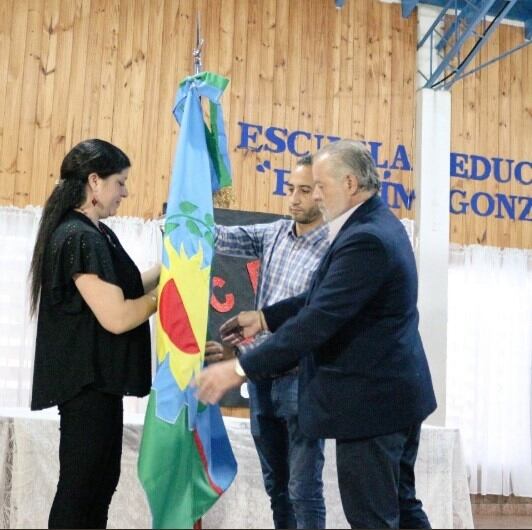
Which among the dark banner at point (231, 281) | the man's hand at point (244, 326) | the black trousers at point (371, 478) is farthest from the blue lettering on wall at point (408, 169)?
the black trousers at point (371, 478)

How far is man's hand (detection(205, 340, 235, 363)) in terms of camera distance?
292 centimetres

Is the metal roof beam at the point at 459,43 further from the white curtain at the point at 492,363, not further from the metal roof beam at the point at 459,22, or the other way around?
the white curtain at the point at 492,363

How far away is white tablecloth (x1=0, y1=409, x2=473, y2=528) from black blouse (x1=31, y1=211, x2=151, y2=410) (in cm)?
98

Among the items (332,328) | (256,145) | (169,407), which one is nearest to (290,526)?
(169,407)

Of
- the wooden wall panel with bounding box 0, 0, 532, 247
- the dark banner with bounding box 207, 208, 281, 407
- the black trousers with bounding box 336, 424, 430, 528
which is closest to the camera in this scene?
the black trousers with bounding box 336, 424, 430, 528

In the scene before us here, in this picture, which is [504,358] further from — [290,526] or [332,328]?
[332,328]

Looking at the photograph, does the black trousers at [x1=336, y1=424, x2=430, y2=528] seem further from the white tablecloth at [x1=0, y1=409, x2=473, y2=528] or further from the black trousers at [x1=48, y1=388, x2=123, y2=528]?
the white tablecloth at [x1=0, y1=409, x2=473, y2=528]

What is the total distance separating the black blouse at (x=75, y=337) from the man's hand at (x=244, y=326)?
40 cm

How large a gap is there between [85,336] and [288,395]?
78 cm

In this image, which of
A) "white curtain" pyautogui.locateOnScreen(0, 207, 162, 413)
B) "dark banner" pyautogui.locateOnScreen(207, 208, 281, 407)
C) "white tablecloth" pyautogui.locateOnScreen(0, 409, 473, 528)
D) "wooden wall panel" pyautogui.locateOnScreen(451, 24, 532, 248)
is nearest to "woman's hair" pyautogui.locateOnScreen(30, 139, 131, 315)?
"white tablecloth" pyautogui.locateOnScreen(0, 409, 473, 528)

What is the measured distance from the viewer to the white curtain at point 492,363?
6.85 meters

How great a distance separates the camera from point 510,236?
7.34 metres

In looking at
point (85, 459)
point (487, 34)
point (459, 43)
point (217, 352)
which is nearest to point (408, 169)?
point (459, 43)

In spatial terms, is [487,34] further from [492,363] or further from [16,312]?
[16,312]
